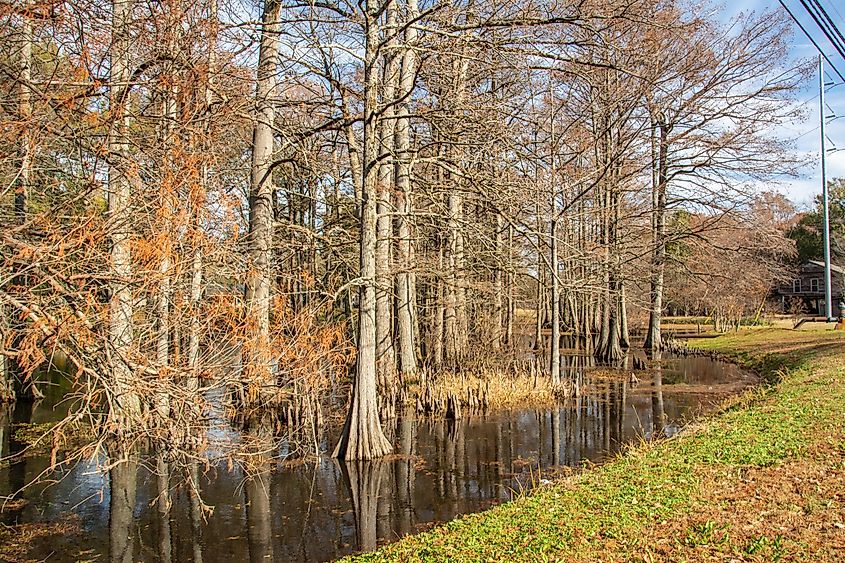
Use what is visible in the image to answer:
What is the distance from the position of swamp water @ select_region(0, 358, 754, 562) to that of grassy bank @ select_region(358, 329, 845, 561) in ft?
5.55

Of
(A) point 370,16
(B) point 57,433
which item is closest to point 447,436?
(A) point 370,16

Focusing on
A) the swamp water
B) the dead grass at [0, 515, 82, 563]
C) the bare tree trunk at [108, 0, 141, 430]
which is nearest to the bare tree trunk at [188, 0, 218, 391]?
the bare tree trunk at [108, 0, 141, 430]

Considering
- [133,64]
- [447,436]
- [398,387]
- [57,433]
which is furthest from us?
[398,387]

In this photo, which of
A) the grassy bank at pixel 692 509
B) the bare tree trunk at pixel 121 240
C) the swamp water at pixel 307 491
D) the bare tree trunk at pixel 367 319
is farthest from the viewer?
the bare tree trunk at pixel 367 319

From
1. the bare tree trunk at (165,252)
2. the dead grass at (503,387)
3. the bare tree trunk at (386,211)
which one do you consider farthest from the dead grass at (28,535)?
the dead grass at (503,387)

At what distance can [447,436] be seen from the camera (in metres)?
11.6

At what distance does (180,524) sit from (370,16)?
728 centimetres

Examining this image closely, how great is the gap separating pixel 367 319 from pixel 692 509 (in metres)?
6.09

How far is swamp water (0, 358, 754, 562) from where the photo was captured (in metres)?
6.72

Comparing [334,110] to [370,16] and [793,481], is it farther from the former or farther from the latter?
[793,481]

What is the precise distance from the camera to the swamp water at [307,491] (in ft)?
22.0

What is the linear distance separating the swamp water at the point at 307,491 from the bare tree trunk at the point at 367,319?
0.34m

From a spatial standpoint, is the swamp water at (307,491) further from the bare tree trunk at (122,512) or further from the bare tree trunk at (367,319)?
the bare tree trunk at (367,319)

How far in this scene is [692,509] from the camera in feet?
16.7
